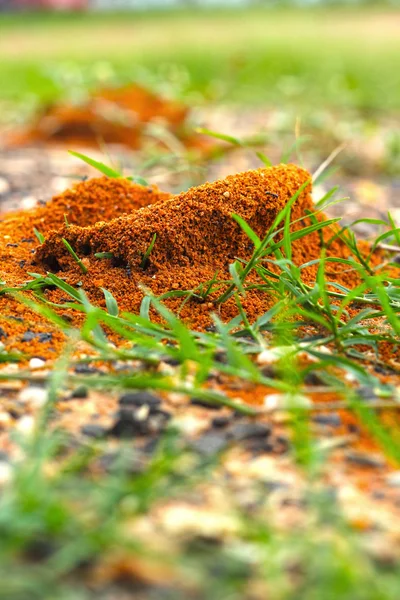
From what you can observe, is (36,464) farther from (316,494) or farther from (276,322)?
(276,322)

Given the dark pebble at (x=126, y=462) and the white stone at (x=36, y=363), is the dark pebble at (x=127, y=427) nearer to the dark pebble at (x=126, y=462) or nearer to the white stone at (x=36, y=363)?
the dark pebble at (x=126, y=462)

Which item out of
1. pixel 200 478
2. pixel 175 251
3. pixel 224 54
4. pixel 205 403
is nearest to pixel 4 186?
pixel 175 251

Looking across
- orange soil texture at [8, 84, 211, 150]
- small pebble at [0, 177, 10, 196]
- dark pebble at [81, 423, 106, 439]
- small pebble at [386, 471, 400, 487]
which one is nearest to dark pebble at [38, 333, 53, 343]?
dark pebble at [81, 423, 106, 439]

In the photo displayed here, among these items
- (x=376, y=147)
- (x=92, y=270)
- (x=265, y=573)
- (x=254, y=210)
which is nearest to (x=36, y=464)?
(x=265, y=573)

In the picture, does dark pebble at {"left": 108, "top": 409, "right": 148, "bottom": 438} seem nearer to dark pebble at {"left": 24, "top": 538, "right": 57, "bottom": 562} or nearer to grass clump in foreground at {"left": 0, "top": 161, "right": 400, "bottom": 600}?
grass clump in foreground at {"left": 0, "top": 161, "right": 400, "bottom": 600}

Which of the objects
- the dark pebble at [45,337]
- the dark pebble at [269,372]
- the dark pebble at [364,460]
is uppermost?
the dark pebble at [45,337]

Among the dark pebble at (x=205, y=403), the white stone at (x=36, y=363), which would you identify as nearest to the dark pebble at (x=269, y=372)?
the dark pebble at (x=205, y=403)

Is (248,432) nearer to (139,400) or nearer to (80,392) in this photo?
(139,400)
